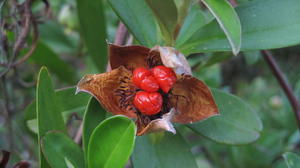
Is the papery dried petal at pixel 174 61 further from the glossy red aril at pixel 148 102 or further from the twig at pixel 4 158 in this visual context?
the twig at pixel 4 158

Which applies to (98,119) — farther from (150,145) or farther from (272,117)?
(272,117)

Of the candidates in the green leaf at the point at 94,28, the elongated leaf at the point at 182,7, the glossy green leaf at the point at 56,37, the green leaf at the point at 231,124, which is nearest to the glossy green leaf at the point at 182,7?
the elongated leaf at the point at 182,7

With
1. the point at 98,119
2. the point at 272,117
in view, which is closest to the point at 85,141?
the point at 98,119

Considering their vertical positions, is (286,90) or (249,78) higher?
(286,90)

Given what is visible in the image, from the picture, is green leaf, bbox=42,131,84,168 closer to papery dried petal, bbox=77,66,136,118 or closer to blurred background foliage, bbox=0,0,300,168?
papery dried petal, bbox=77,66,136,118

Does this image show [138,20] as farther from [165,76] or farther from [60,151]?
[60,151]

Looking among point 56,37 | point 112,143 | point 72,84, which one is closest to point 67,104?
point 112,143

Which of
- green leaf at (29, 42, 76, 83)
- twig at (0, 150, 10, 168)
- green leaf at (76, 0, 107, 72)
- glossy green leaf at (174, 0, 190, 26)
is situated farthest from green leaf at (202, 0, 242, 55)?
green leaf at (29, 42, 76, 83)
